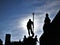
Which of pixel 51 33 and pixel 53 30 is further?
pixel 51 33

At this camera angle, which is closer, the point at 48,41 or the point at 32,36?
the point at 32,36

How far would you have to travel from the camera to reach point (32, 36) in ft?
67.7

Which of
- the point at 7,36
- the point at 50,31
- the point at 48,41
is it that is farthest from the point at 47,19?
the point at 7,36

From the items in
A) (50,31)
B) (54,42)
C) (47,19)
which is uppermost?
(47,19)

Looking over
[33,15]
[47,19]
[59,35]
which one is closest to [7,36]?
[33,15]

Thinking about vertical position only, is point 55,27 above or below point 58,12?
below

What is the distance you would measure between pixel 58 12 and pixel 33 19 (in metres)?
4.73

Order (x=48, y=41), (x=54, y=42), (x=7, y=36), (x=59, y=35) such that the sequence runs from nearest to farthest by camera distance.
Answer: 1. (x=59, y=35)
2. (x=54, y=42)
3. (x=48, y=41)
4. (x=7, y=36)

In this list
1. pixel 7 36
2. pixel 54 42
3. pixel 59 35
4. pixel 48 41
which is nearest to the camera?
pixel 59 35

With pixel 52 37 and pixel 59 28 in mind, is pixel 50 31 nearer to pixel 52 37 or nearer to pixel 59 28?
pixel 52 37

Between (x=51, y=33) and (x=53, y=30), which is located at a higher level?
(x=53, y=30)

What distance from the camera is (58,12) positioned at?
19750 mm

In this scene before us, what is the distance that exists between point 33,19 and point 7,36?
15.3m

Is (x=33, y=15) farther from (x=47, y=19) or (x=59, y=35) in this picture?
(x=59, y=35)
